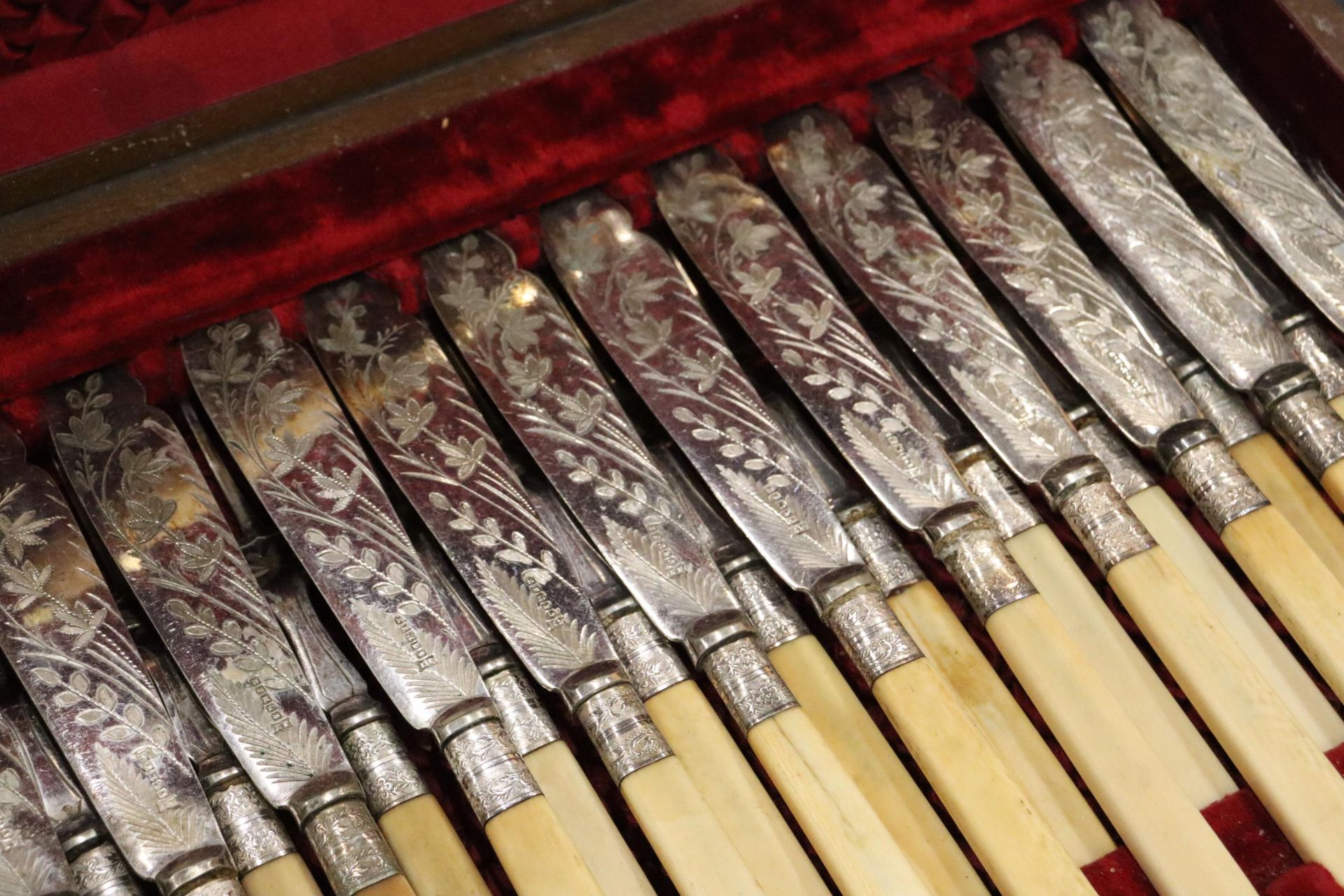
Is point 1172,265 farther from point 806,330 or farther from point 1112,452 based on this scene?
point 806,330

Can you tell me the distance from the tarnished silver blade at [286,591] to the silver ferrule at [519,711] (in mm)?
123

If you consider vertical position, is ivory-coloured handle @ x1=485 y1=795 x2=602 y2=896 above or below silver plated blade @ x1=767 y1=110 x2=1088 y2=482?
below

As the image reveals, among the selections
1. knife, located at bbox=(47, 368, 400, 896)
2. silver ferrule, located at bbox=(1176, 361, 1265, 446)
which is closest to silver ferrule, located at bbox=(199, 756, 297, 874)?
knife, located at bbox=(47, 368, 400, 896)

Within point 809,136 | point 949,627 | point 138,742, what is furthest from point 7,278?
point 949,627

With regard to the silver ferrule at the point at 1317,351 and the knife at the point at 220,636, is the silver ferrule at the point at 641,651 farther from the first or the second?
the silver ferrule at the point at 1317,351

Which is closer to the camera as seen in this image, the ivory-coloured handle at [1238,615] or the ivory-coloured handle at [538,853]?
the ivory-coloured handle at [538,853]

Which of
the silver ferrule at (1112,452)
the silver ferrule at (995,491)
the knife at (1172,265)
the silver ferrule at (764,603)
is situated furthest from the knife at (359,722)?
the knife at (1172,265)

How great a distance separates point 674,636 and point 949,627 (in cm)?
26

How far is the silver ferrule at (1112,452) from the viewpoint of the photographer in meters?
1.34

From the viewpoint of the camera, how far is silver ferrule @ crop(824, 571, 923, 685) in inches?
47.5

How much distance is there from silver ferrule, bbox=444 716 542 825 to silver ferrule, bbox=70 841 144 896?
0.27 metres

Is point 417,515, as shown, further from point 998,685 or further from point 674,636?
point 998,685

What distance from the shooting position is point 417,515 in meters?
1.31

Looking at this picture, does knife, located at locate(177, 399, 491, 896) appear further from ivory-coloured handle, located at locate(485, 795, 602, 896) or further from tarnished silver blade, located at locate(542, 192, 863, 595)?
tarnished silver blade, located at locate(542, 192, 863, 595)
